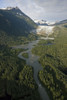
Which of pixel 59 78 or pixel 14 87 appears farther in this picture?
pixel 59 78

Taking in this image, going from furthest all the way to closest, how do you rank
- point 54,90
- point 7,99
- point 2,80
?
point 2,80 → point 54,90 → point 7,99

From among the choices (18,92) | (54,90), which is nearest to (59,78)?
(54,90)

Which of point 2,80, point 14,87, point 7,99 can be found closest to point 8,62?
point 2,80

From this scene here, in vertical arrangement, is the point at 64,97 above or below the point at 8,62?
below

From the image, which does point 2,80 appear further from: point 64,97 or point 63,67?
point 63,67

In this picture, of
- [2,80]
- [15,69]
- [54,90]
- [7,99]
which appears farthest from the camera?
[15,69]

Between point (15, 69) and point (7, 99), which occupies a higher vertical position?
point (15, 69)

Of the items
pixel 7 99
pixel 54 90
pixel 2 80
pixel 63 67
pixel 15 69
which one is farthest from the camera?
pixel 63 67

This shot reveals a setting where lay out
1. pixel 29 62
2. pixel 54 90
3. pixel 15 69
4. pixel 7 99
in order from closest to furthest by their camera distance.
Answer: pixel 7 99
pixel 54 90
pixel 15 69
pixel 29 62

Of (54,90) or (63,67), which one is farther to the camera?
(63,67)
